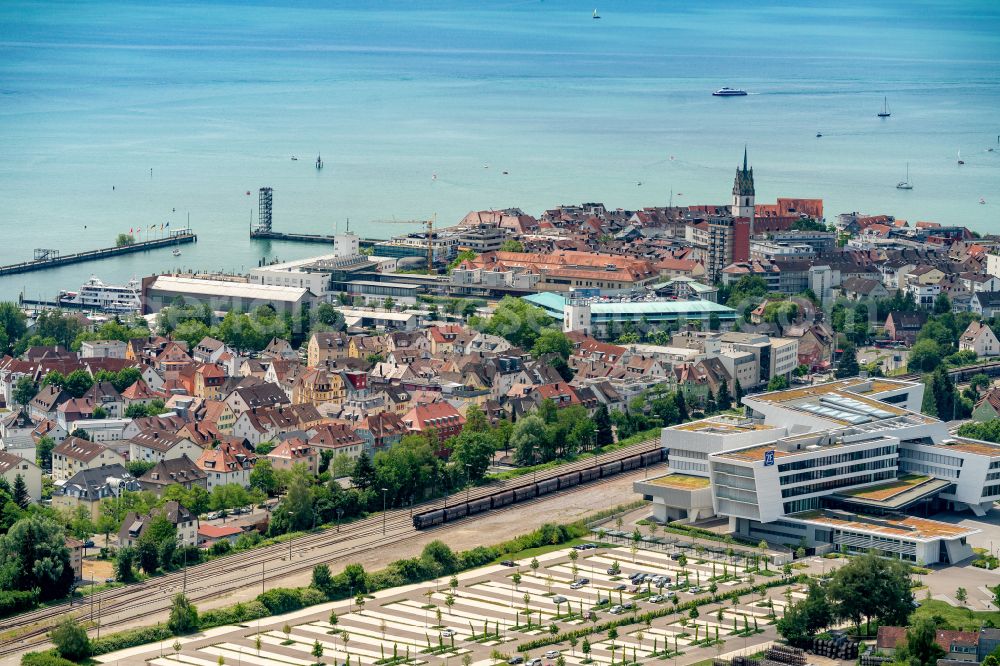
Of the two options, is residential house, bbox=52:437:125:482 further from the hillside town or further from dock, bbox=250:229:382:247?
dock, bbox=250:229:382:247

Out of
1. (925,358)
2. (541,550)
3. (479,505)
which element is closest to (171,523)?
(479,505)

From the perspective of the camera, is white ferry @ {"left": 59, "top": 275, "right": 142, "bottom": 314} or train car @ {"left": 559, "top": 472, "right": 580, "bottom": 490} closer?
train car @ {"left": 559, "top": 472, "right": 580, "bottom": 490}

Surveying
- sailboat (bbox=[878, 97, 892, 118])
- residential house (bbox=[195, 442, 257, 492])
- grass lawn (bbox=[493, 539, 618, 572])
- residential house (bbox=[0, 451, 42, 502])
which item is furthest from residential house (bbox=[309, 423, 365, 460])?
sailboat (bbox=[878, 97, 892, 118])

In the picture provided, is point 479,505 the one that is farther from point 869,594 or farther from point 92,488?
point 869,594

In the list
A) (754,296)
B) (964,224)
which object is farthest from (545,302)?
(964,224)

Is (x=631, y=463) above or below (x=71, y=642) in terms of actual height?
above

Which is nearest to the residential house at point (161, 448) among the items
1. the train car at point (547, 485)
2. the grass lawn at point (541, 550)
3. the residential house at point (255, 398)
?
the residential house at point (255, 398)
